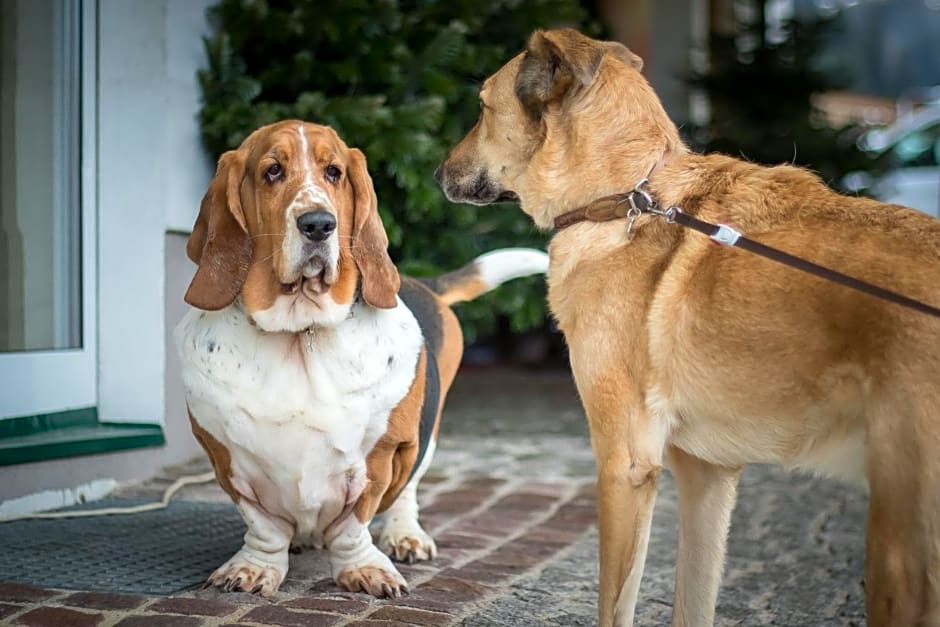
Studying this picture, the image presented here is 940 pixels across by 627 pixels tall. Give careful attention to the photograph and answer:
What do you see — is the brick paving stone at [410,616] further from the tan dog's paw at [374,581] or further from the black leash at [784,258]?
the black leash at [784,258]

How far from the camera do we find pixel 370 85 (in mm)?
5562

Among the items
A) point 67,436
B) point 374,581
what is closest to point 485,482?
point 67,436

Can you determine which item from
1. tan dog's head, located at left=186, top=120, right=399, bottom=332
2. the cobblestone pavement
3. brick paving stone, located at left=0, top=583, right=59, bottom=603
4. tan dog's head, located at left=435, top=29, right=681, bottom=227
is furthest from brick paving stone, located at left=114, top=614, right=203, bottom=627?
tan dog's head, located at left=435, top=29, right=681, bottom=227

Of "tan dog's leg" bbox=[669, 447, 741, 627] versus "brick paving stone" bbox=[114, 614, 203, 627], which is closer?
"brick paving stone" bbox=[114, 614, 203, 627]

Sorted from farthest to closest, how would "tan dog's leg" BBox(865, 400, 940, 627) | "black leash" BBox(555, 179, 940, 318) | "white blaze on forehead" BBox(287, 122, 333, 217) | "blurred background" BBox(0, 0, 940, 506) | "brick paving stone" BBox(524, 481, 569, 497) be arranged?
"brick paving stone" BBox(524, 481, 569, 497) → "blurred background" BBox(0, 0, 940, 506) → "white blaze on forehead" BBox(287, 122, 333, 217) → "black leash" BBox(555, 179, 940, 318) → "tan dog's leg" BBox(865, 400, 940, 627)

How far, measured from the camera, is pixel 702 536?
3096mm

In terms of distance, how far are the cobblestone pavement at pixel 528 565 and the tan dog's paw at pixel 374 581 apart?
0.04 metres

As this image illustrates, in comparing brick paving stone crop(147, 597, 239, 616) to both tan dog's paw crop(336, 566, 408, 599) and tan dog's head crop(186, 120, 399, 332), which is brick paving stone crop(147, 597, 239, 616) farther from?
tan dog's head crop(186, 120, 399, 332)

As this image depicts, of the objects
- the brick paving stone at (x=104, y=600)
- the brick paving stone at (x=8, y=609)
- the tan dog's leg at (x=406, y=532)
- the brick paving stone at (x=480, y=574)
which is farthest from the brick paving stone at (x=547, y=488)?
the brick paving stone at (x=8, y=609)

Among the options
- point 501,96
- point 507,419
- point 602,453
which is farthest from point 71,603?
point 507,419

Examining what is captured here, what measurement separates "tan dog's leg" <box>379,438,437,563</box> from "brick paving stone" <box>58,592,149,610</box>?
1.00 metres

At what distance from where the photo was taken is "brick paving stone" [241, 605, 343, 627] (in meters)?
2.97

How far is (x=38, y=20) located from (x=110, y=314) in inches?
57.0

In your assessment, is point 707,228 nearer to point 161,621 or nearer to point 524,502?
point 161,621
